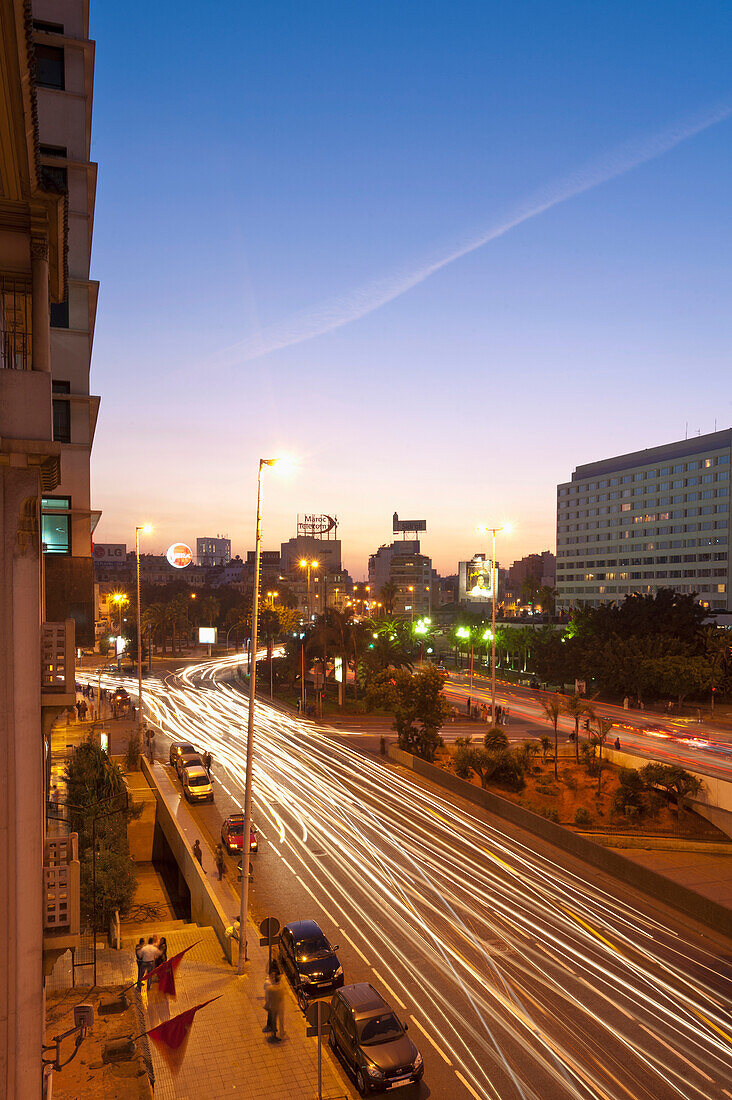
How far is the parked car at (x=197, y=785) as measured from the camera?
3316 centimetres

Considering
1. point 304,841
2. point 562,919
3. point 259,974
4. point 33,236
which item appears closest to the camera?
point 33,236

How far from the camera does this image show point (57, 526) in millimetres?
20078

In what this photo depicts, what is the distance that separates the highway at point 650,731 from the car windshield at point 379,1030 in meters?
26.9

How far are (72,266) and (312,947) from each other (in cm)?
2011

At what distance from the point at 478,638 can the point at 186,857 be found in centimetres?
7180

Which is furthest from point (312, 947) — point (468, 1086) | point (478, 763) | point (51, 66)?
point (51, 66)

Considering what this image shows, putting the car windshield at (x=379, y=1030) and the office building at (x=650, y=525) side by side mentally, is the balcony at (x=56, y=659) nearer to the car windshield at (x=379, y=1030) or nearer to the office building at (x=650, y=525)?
the car windshield at (x=379, y=1030)

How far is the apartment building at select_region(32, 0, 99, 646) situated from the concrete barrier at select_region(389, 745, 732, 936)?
61.0 feet

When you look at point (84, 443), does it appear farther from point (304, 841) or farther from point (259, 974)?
point (304, 841)

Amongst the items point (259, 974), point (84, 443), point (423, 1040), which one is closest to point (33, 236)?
point (84, 443)

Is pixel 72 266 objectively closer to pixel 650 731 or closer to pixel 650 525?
pixel 650 731

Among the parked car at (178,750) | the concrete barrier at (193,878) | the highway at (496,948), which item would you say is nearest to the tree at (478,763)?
the highway at (496,948)

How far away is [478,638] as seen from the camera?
93.9 meters

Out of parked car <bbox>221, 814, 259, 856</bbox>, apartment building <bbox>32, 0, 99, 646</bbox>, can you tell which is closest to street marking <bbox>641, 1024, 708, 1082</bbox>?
parked car <bbox>221, 814, 259, 856</bbox>
